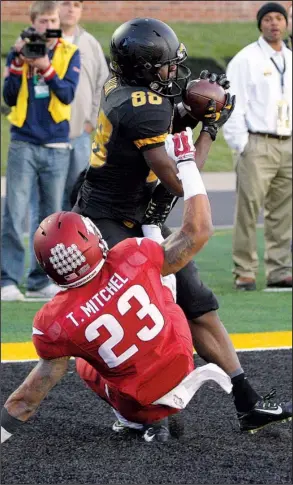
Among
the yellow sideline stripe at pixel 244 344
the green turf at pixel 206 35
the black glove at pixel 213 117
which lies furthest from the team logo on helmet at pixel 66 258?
the green turf at pixel 206 35

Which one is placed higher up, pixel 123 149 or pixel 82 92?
pixel 123 149

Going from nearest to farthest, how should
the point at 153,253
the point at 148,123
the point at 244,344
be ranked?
the point at 153,253 → the point at 148,123 → the point at 244,344

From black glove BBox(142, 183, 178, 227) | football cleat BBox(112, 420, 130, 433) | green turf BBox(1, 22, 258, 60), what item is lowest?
green turf BBox(1, 22, 258, 60)

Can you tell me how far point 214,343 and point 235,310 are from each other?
2839 mm

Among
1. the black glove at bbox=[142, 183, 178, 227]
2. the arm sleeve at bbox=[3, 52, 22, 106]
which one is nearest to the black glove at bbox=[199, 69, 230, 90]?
the black glove at bbox=[142, 183, 178, 227]

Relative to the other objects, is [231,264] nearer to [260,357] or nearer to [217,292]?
[217,292]

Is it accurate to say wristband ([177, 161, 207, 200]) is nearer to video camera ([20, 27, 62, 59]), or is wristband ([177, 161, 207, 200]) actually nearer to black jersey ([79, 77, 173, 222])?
black jersey ([79, 77, 173, 222])

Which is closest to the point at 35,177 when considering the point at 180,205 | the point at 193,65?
the point at 180,205

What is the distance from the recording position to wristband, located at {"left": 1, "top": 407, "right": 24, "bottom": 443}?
425 centimetres

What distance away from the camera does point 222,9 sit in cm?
2172

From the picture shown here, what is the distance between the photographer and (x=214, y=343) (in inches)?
207

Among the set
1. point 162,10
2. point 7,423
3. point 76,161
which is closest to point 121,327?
point 7,423

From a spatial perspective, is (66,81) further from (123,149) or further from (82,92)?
(123,149)

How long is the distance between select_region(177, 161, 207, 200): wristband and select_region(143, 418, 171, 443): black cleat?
1.21 m
